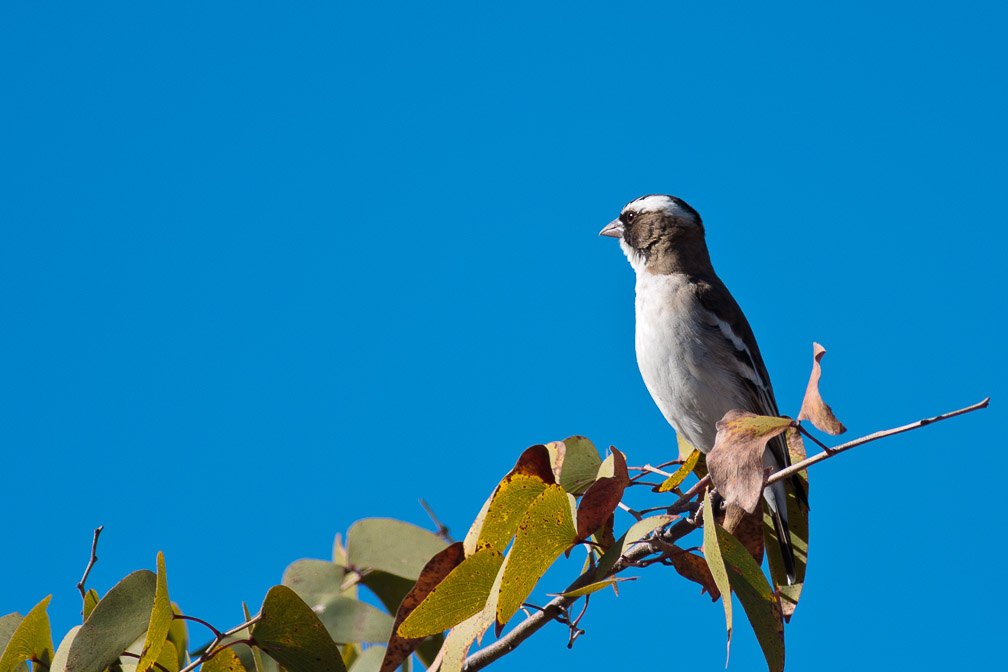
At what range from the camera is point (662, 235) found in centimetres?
521

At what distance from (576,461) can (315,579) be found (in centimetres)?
77

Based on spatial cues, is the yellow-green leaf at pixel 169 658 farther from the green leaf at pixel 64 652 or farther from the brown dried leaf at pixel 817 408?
the brown dried leaf at pixel 817 408

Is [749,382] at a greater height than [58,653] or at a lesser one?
greater

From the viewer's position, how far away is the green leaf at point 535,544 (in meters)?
1.99

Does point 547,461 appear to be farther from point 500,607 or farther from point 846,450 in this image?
point 846,450

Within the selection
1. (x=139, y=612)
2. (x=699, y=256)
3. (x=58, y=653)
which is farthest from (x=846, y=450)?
(x=699, y=256)

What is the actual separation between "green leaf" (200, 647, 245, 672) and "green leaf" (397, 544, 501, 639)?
395 mm

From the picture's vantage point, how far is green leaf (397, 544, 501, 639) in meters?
2.04

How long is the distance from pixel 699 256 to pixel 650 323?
2.93 ft

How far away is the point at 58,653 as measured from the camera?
2.08m

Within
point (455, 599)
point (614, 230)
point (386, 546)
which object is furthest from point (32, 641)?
point (614, 230)

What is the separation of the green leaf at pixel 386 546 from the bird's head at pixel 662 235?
9.30ft

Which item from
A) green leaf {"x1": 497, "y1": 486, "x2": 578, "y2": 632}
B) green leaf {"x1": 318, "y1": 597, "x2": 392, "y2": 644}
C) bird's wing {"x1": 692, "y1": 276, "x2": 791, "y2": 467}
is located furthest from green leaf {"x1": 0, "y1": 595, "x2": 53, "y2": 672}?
bird's wing {"x1": 692, "y1": 276, "x2": 791, "y2": 467}

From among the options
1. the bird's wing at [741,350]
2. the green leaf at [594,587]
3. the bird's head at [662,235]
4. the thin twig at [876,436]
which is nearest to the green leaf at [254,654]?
the green leaf at [594,587]
